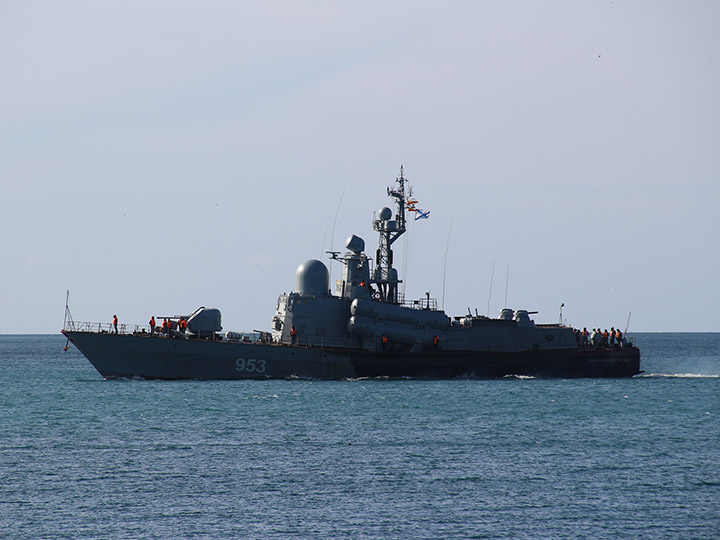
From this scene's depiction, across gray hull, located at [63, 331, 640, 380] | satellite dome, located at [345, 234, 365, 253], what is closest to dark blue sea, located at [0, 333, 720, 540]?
gray hull, located at [63, 331, 640, 380]

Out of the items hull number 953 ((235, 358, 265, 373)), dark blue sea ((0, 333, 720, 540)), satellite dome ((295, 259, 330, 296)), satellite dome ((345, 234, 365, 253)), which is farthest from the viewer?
satellite dome ((345, 234, 365, 253))

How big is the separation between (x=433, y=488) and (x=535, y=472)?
420 centimetres

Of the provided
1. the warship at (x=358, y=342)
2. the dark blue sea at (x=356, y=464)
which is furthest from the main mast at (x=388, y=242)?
the dark blue sea at (x=356, y=464)

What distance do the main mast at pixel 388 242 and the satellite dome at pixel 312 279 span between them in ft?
11.6

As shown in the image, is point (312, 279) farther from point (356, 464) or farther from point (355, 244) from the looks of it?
point (356, 464)

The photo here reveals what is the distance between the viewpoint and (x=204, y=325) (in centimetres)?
5291

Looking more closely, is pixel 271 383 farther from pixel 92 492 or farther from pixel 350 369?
pixel 92 492

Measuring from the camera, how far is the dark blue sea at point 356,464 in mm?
23375

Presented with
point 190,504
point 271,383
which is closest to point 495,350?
point 271,383

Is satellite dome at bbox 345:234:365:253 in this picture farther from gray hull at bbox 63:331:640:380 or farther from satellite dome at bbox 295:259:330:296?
gray hull at bbox 63:331:640:380

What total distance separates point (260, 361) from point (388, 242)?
11.6 meters

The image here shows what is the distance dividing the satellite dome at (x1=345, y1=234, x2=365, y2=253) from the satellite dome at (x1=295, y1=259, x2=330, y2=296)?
91.3 inches

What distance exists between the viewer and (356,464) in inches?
1190

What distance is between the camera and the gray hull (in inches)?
2048
